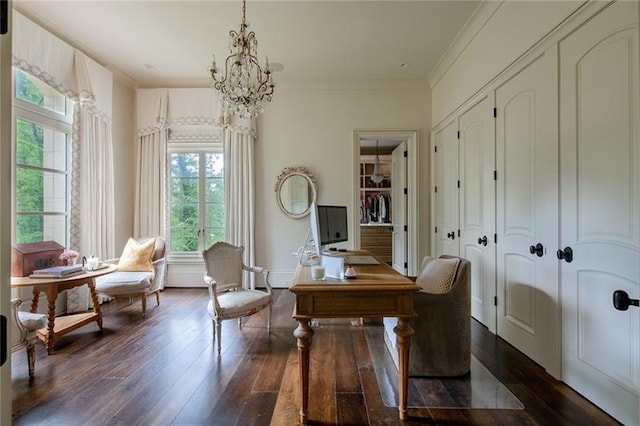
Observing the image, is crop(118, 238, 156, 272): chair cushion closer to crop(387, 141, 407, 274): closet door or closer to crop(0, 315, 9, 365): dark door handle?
crop(0, 315, 9, 365): dark door handle

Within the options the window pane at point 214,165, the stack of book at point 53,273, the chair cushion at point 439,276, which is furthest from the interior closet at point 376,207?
the stack of book at point 53,273

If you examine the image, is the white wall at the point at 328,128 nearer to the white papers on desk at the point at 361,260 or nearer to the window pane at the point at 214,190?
the window pane at the point at 214,190

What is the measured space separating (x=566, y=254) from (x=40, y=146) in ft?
16.3

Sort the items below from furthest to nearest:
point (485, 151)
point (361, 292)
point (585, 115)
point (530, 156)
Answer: point (485, 151) → point (530, 156) → point (585, 115) → point (361, 292)

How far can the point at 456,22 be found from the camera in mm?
3271

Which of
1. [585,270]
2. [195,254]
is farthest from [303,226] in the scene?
[585,270]

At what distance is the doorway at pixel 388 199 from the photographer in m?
4.77

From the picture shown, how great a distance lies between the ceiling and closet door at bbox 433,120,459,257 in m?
1.03

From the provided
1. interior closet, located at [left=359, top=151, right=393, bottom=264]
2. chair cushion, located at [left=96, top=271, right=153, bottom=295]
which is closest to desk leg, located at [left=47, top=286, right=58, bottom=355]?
chair cushion, located at [left=96, top=271, right=153, bottom=295]

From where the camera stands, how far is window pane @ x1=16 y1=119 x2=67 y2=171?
3189 mm

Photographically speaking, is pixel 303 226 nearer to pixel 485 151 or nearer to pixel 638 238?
pixel 485 151

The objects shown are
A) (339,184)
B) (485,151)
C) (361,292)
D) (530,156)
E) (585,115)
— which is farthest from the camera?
(339,184)

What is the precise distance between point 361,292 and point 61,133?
13.1ft

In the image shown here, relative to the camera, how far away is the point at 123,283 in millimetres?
3432
